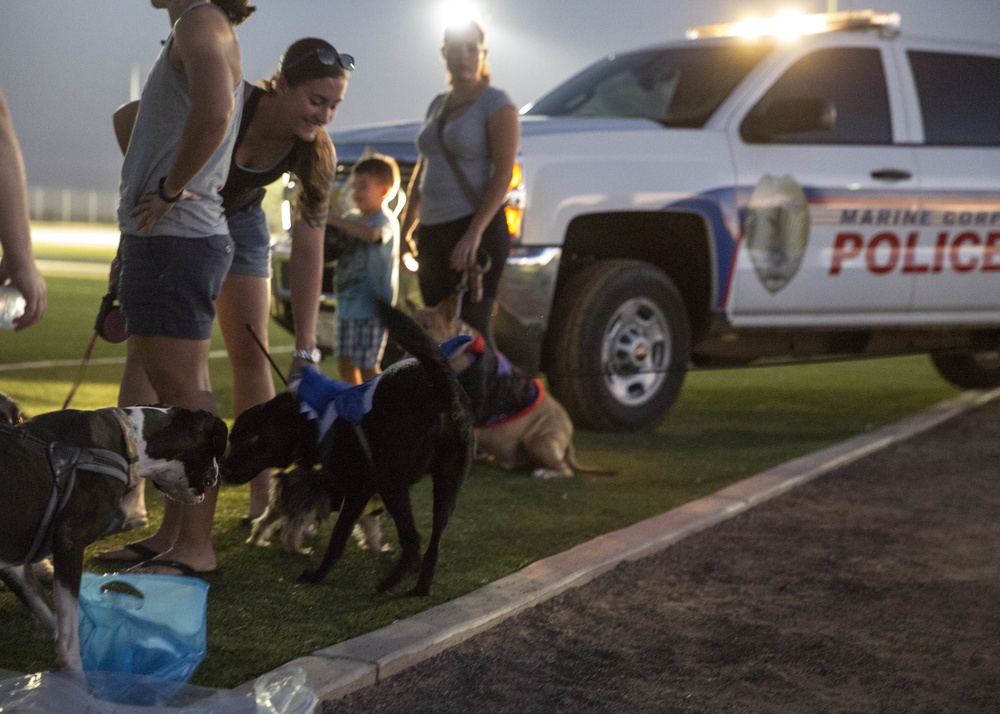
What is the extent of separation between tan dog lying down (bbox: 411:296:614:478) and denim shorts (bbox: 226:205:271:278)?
128 centimetres

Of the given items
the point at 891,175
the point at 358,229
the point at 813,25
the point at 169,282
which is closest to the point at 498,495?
the point at 358,229

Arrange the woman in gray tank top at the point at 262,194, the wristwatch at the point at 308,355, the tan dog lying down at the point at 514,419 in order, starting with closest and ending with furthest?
1. the woman in gray tank top at the point at 262,194
2. the wristwatch at the point at 308,355
3. the tan dog lying down at the point at 514,419

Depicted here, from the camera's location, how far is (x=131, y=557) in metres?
4.16

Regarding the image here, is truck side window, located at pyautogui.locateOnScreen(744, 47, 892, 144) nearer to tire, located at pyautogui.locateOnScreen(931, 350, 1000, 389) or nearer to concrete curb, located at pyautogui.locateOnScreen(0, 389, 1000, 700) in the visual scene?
concrete curb, located at pyautogui.locateOnScreen(0, 389, 1000, 700)

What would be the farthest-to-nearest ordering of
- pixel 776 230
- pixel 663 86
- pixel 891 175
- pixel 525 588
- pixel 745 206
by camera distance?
1. pixel 663 86
2. pixel 891 175
3. pixel 776 230
4. pixel 745 206
5. pixel 525 588

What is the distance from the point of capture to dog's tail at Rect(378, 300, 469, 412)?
3723mm

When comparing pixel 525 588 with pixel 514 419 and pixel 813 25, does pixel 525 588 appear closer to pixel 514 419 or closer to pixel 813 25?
pixel 514 419

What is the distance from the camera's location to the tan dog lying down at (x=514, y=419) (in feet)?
18.3

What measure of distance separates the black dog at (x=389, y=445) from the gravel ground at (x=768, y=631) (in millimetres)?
445

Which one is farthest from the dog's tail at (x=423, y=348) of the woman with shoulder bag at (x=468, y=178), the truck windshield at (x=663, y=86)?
the truck windshield at (x=663, y=86)

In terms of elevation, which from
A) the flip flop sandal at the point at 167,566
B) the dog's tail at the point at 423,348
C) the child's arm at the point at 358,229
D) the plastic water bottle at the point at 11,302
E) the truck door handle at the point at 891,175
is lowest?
the flip flop sandal at the point at 167,566

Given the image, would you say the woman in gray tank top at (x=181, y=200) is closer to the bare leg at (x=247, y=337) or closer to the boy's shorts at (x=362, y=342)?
the bare leg at (x=247, y=337)

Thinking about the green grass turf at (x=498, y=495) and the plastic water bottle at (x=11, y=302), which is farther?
the green grass turf at (x=498, y=495)

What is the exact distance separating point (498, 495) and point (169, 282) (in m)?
2.28
